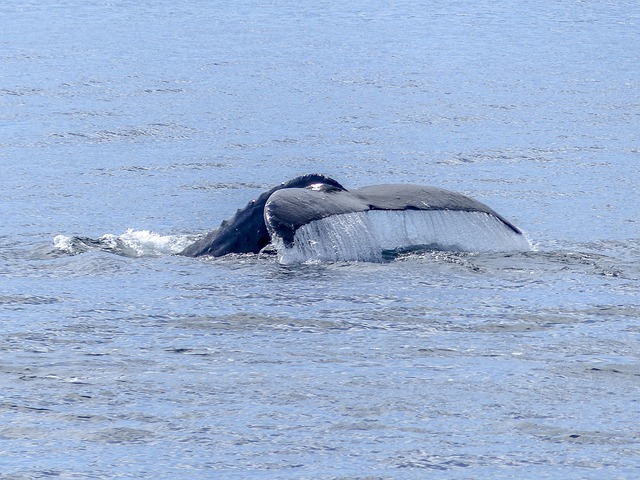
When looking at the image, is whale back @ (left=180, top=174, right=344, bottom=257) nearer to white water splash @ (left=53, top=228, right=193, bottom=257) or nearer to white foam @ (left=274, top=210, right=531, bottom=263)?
white foam @ (left=274, top=210, right=531, bottom=263)

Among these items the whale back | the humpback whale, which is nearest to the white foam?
the humpback whale

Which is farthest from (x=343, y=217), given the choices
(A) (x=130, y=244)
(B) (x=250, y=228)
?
(A) (x=130, y=244)

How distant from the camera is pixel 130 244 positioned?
36.0 ft

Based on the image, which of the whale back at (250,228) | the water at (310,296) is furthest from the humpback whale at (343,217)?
the water at (310,296)

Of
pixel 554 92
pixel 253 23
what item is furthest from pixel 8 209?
pixel 253 23

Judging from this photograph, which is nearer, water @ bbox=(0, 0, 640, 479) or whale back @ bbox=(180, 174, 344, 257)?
water @ bbox=(0, 0, 640, 479)

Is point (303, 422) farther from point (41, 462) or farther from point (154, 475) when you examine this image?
point (41, 462)

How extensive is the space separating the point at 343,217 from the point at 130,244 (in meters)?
2.43

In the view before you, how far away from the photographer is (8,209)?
41.4 ft

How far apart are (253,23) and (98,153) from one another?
13235 mm

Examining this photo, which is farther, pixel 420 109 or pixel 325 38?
pixel 325 38

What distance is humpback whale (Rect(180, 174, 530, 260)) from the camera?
922 centimetres

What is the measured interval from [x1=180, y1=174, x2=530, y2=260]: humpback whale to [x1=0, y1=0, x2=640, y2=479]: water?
17 centimetres

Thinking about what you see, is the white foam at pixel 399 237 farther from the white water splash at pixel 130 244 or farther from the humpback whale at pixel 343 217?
the white water splash at pixel 130 244
